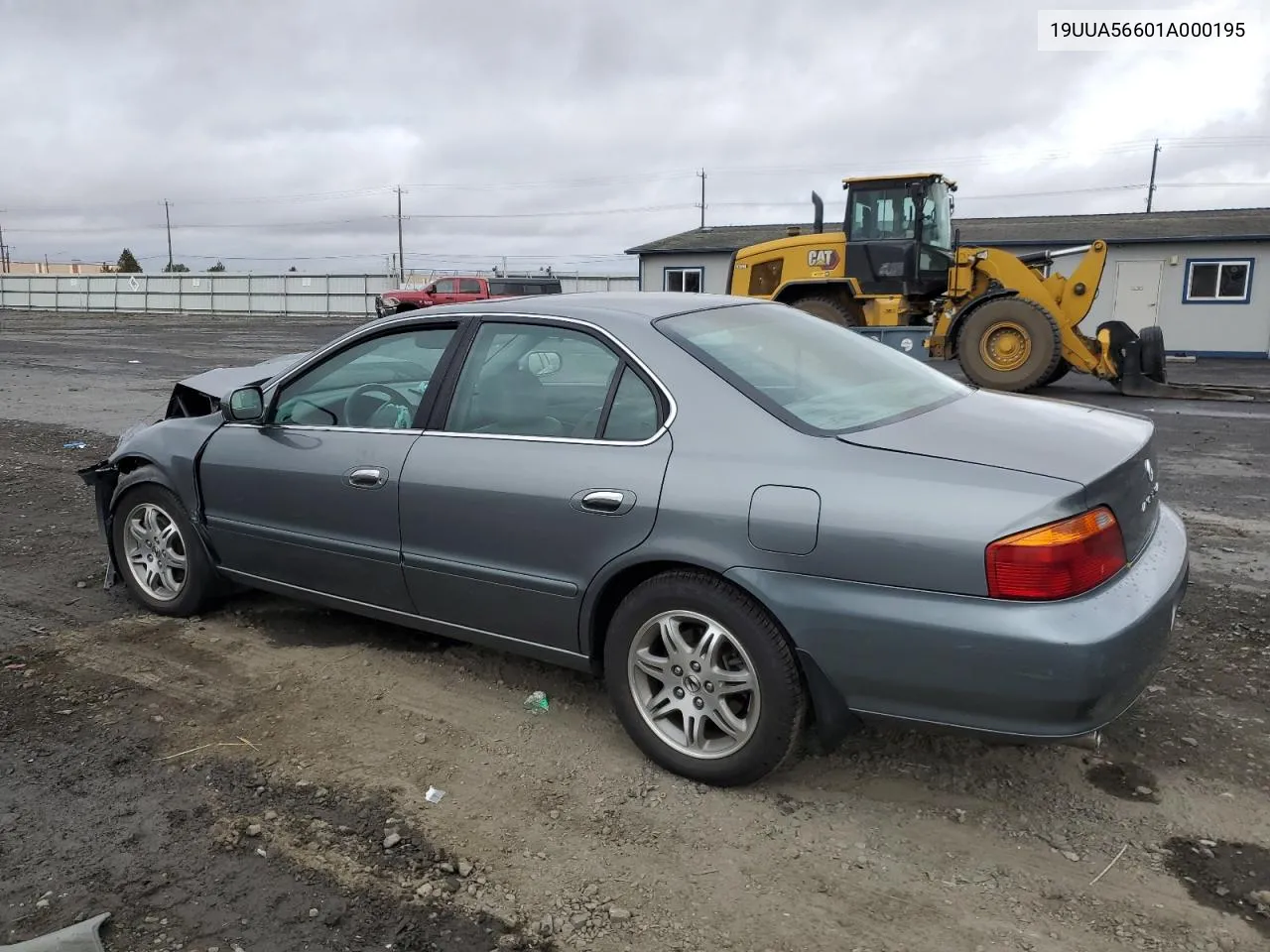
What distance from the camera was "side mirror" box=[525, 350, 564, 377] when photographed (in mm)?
3480

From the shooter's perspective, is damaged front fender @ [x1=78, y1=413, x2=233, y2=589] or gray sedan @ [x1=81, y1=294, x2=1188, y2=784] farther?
damaged front fender @ [x1=78, y1=413, x2=233, y2=589]

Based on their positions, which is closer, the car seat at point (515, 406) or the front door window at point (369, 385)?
the car seat at point (515, 406)

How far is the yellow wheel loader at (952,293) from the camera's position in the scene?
12891 mm

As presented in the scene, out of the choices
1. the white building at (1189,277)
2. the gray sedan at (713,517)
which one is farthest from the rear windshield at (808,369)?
the white building at (1189,277)

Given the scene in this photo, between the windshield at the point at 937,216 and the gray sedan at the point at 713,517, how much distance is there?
431 inches

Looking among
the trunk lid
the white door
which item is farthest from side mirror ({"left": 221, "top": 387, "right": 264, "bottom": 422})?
the white door

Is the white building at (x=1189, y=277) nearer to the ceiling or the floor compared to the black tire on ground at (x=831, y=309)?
nearer to the ceiling

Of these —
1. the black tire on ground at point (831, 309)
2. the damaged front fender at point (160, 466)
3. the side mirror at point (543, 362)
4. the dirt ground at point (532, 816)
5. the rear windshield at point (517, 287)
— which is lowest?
the dirt ground at point (532, 816)

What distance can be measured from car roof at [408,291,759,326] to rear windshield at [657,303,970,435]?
74 mm

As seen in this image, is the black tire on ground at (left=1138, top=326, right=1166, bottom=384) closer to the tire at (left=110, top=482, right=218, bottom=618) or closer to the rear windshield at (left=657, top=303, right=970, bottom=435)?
the rear windshield at (left=657, top=303, right=970, bottom=435)

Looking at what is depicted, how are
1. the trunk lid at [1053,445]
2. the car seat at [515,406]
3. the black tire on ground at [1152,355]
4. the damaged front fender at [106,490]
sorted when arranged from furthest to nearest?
1. the black tire on ground at [1152,355]
2. the damaged front fender at [106,490]
3. the car seat at [515,406]
4. the trunk lid at [1053,445]

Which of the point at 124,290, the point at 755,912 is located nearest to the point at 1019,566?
the point at 755,912

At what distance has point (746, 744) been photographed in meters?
2.94

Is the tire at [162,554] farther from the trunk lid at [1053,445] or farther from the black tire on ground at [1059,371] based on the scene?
the black tire on ground at [1059,371]
